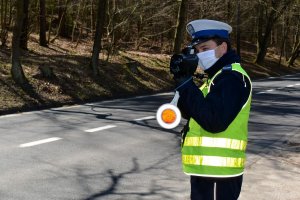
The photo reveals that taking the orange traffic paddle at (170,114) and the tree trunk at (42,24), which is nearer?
the orange traffic paddle at (170,114)

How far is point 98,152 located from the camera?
8414 mm

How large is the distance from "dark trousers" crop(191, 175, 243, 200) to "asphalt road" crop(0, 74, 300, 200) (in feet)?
9.95

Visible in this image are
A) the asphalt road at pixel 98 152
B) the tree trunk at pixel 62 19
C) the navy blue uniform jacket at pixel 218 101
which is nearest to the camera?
the navy blue uniform jacket at pixel 218 101

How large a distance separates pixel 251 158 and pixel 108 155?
8.65 feet

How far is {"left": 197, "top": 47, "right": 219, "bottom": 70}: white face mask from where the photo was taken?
2949 mm

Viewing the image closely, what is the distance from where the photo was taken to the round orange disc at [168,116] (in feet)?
9.29

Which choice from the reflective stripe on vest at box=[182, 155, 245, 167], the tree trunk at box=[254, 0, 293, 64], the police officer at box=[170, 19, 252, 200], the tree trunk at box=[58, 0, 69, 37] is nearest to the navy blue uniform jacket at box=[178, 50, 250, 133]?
the police officer at box=[170, 19, 252, 200]

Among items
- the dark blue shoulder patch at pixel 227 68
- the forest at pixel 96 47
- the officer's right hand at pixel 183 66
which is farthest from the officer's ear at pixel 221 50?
the forest at pixel 96 47

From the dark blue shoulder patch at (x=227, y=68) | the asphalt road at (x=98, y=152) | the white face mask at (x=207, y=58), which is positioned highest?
the white face mask at (x=207, y=58)

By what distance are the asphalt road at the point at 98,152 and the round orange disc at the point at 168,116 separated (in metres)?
3.28

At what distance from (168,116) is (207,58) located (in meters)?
0.46

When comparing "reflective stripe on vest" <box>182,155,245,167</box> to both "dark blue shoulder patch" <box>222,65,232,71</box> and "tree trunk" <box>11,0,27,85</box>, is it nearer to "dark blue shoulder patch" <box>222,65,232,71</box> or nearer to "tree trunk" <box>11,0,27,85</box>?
"dark blue shoulder patch" <box>222,65,232,71</box>

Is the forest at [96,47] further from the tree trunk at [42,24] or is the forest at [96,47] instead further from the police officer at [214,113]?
the police officer at [214,113]

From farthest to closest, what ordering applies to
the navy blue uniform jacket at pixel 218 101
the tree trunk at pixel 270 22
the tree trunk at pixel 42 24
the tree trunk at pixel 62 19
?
the tree trunk at pixel 270 22
the tree trunk at pixel 62 19
the tree trunk at pixel 42 24
the navy blue uniform jacket at pixel 218 101
